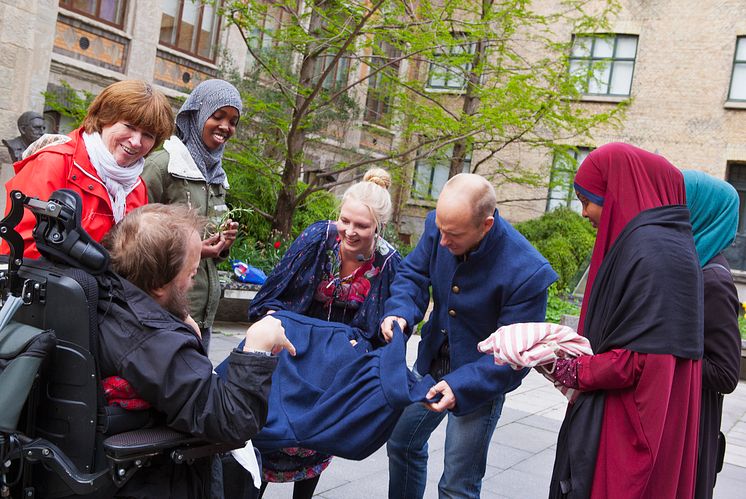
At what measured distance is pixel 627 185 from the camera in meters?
2.84

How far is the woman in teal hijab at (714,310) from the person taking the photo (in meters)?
3.01

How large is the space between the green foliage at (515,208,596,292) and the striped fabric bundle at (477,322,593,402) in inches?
631

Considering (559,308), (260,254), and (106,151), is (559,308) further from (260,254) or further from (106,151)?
(106,151)

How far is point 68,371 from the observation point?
2.04m

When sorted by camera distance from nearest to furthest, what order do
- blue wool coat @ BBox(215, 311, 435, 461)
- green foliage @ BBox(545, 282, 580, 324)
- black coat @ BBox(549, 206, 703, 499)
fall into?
black coat @ BBox(549, 206, 703, 499) < blue wool coat @ BBox(215, 311, 435, 461) < green foliage @ BBox(545, 282, 580, 324)

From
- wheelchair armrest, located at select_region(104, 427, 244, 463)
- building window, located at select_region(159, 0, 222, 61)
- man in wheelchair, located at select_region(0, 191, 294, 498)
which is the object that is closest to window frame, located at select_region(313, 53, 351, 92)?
building window, located at select_region(159, 0, 222, 61)

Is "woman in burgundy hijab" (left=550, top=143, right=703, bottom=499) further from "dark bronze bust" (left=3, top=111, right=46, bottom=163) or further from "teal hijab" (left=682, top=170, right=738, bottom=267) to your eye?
"dark bronze bust" (left=3, top=111, right=46, bottom=163)

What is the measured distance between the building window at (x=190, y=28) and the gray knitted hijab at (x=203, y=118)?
45.9 ft

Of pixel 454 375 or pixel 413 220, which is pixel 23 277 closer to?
pixel 454 375

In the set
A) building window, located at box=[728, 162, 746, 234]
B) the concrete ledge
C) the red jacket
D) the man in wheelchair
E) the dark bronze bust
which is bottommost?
the concrete ledge

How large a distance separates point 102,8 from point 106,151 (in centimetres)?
1437

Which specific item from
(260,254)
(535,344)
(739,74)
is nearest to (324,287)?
(535,344)

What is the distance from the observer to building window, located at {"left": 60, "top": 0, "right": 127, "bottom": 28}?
49.9ft

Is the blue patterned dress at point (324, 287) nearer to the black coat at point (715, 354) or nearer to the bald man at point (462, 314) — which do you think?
the bald man at point (462, 314)
